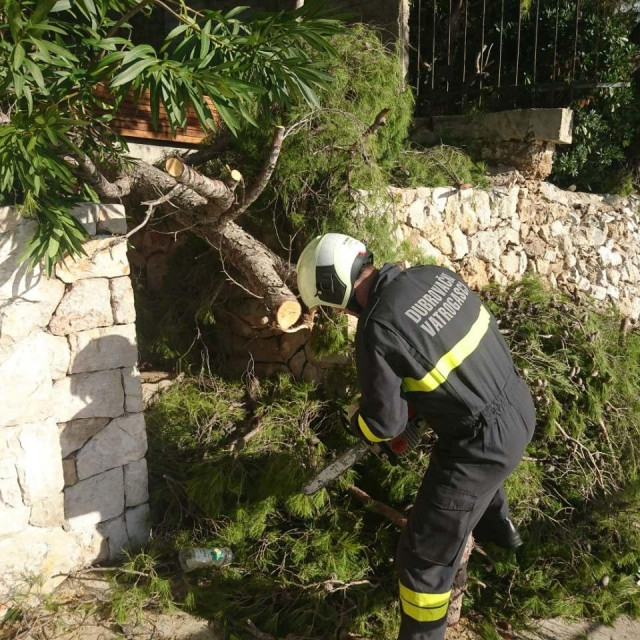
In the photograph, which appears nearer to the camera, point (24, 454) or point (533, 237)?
point (24, 454)

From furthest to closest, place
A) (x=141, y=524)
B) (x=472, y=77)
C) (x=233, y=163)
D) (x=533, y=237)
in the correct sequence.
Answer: (x=472, y=77) < (x=533, y=237) < (x=233, y=163) < (x=141, y=524)

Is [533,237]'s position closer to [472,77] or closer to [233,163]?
[472,77]

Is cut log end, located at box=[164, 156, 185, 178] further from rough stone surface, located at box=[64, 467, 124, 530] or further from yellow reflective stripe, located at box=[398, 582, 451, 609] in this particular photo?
yellow reflective stripe, located at box=[398, 582, 451, 609]

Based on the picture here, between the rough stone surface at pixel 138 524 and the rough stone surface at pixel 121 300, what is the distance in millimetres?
1196

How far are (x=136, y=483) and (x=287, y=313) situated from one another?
141 cm

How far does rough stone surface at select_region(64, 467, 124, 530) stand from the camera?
3.44 m

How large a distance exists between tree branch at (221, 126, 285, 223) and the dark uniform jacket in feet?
3.44

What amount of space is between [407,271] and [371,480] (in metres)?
1.58

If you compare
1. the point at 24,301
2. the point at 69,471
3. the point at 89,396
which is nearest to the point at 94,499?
the point at 69,471

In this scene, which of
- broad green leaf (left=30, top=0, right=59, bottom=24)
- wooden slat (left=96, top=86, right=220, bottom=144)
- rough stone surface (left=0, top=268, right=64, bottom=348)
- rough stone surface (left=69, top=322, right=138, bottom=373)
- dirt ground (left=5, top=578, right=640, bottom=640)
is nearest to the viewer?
broad green leaf (left=30, top=0, right=59, bottom=24)

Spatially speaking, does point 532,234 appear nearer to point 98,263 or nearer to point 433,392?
point 433,392

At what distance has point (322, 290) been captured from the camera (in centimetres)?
295

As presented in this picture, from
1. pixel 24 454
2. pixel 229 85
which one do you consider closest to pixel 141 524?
pixel 24 454

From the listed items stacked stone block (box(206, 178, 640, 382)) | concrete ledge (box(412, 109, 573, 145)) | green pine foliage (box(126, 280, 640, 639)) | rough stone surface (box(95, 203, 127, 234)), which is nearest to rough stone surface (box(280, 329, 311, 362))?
stacked stone block (box(206, 178, 640, 382))
